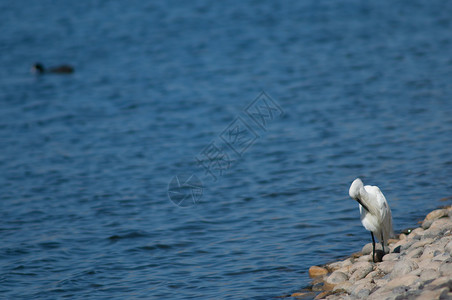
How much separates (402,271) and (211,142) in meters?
6.61

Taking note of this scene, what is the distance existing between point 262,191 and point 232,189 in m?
0.49

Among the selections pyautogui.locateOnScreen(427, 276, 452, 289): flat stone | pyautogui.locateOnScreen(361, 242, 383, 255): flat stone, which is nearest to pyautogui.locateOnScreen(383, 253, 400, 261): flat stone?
pyautogui.locateOnScreen(361, 242, 383, 255): flat stone

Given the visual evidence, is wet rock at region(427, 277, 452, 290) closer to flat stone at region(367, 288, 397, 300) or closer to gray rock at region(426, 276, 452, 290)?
gray rock at region(426, 276, 452, 290)

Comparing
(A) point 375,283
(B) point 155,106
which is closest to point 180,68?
(B) point 155,106

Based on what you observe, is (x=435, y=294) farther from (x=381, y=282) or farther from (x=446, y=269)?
(x=381, y=282)

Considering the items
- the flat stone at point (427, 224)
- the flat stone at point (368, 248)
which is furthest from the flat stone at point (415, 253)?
the flat stone at point (427, 224)

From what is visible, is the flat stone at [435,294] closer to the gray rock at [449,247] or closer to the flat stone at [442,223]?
the gray rock at [449,247]

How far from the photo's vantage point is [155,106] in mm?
14398

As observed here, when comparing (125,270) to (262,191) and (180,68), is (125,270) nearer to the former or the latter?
(262,191)

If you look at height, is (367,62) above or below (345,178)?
above

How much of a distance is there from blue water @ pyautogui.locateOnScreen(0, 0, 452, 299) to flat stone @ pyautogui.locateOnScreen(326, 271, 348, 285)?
13.1 inches

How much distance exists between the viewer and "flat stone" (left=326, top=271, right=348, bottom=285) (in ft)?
21.0

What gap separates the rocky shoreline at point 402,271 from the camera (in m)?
5.15

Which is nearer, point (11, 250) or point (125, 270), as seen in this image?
point (125, 270)
